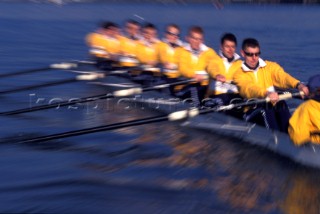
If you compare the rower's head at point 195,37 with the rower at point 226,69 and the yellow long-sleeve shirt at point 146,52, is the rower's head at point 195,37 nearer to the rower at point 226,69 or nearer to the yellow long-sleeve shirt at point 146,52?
the rower at point 226,69

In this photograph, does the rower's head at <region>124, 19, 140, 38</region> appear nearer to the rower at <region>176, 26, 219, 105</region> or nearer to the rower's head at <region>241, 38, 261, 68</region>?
the rower at <region>176, 26, 219, 105</region>

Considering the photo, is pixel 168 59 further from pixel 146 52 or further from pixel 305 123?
pixel 305 123

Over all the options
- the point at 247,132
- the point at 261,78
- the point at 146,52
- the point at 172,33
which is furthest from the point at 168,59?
the point at 247,132

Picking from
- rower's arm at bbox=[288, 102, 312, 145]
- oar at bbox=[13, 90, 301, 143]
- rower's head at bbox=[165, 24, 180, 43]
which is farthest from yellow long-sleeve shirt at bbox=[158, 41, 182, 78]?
rower's arm at bbox=[288, 102, 312, 145]

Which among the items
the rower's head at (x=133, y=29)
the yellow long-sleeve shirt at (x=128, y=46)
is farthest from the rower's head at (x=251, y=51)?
the rower's head at (x=133, y=29)

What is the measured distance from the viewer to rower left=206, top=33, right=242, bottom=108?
10336 mm

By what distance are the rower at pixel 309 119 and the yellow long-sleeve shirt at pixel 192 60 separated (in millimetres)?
4103

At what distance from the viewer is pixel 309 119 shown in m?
7.59

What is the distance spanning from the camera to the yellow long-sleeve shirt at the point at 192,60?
11859 mm

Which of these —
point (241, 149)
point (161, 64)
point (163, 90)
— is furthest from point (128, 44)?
point (241, 149)

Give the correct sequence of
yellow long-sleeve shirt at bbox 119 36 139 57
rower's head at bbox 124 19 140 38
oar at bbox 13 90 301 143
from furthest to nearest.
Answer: rower's head at bbox 124 19 140 38 → yellow long-sleeve shirt at bbox 119 36 139 57 → oar at bbox 13 90 301 143

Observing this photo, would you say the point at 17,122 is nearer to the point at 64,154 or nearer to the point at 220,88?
the point at 64,154

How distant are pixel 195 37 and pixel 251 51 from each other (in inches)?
111

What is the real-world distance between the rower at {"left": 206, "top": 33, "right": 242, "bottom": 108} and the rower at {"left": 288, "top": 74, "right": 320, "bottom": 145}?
2.50m
